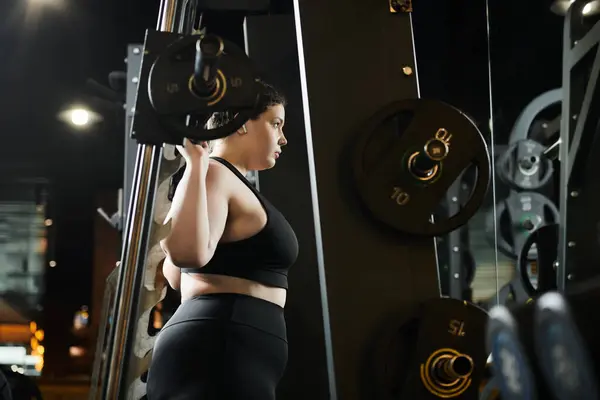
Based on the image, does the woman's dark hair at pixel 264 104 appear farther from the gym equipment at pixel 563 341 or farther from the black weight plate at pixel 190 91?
the gym equipment at pixel 563 341

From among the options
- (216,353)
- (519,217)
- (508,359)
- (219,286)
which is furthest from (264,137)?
(519,217)

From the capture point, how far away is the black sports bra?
4.23ft

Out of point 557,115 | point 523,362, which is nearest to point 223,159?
point 523,362

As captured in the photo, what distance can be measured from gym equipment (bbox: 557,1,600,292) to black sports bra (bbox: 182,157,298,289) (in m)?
0.93

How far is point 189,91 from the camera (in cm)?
105

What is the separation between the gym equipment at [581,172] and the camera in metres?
1.86

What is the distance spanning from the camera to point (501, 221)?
122 inches

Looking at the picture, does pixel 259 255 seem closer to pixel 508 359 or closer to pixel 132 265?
pixel 132 265

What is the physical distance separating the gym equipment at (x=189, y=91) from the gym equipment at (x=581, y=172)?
3.84 ft

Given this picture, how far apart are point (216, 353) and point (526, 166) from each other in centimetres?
227

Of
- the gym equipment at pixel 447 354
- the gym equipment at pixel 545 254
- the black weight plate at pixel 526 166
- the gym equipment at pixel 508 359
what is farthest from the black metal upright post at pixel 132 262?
the black weight plate at pixel 526 166

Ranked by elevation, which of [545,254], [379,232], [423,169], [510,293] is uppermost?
[423,169]

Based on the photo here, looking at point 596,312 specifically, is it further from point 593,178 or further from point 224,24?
point 224,24

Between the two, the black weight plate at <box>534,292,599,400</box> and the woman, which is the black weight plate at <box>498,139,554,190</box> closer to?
the woman
